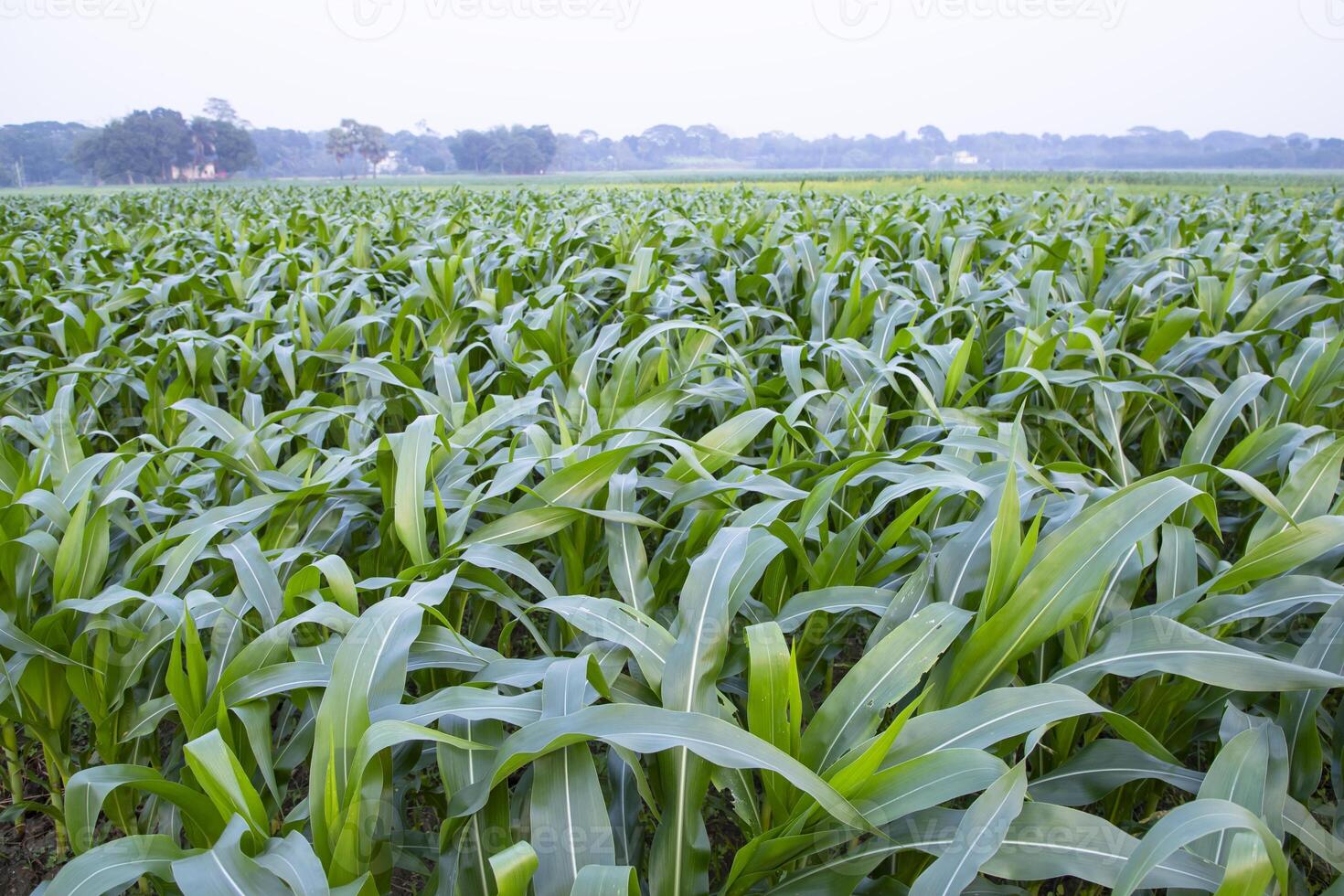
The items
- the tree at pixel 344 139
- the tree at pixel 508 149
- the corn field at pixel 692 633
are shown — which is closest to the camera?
the corn field at pixel 692 633

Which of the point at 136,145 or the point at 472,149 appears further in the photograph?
the point at 472,149

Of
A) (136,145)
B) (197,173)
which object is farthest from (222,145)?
(136,145)

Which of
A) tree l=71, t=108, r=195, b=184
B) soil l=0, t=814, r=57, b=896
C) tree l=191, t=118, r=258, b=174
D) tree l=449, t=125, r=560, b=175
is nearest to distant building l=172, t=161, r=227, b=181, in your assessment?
tree l=191, t=118, r=258, b=174

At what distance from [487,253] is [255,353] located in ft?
4.80

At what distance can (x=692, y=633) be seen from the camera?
0.80 m

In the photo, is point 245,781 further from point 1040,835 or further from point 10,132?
point 10,132

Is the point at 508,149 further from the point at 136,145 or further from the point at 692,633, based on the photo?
the point at 692,633

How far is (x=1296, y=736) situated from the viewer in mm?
861

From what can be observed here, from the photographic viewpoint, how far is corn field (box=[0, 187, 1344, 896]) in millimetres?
668

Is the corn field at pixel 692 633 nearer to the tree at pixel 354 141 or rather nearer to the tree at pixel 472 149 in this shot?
the tree at pixel 354 141

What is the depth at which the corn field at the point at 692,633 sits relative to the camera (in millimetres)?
668

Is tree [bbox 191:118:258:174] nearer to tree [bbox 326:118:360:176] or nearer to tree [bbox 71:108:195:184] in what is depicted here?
tree [bbox 71:108:195:184]

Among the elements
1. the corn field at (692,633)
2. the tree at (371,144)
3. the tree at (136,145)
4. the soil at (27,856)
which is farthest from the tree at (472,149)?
the soil at (27,856)

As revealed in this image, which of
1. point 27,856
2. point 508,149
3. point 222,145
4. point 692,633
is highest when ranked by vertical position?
point 508,149
